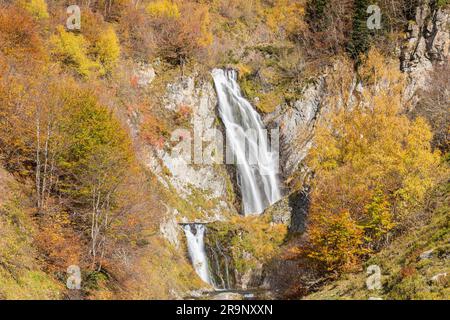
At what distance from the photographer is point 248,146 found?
5706cm

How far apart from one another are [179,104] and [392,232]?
3493cm

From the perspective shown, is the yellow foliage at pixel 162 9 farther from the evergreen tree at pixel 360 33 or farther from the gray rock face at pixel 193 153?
the evergreen tree at pixel 360 33

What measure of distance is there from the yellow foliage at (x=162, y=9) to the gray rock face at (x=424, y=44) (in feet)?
102

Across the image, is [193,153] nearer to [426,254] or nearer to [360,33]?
[360,33]

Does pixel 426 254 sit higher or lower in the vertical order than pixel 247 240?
lower

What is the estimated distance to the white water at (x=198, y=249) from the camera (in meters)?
41.6

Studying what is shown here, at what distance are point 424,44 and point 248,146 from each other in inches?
985

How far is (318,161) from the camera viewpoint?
42438 millimetres

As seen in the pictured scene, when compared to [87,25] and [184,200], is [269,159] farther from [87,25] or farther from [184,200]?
[87,25]

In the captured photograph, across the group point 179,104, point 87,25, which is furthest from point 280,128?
point 87,25

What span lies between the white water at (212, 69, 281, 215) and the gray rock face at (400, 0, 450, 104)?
18364 mm

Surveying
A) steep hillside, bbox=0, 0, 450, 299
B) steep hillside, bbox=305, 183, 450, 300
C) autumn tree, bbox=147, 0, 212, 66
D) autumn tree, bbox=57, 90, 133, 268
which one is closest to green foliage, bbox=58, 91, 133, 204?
autumn tree, bbox=57, 90, 133, 268

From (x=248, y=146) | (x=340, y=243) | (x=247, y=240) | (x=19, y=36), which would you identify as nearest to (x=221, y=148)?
(x=248, y=146)
